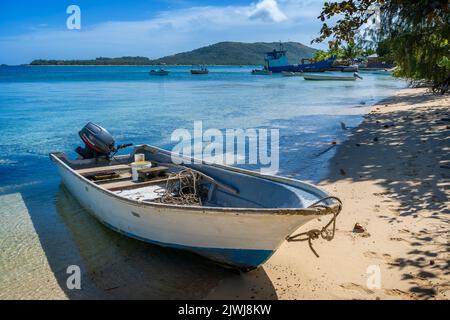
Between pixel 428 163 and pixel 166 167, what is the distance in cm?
581

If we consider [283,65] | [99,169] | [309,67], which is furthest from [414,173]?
[283,65]

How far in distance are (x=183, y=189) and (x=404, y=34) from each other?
22.6ft

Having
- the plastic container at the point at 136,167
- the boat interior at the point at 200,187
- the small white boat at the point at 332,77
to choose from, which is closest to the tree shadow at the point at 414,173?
the boat interior at the point at 200,187

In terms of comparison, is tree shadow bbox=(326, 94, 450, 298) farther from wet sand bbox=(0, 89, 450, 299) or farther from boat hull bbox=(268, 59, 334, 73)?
boat hull bbox=(268, 59, 334, 73)

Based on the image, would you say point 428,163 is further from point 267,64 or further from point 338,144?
point 267,64

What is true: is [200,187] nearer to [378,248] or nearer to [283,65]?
[378,248]

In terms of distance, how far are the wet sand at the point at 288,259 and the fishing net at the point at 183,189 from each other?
0.86 m

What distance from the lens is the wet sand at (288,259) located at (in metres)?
4.49

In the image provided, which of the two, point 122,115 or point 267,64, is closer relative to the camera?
point 122,115

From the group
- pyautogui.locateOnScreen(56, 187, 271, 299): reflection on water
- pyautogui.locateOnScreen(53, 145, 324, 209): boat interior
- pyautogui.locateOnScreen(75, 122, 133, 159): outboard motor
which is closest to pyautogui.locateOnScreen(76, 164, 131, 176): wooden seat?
pyautogui.locateOnScreen(53, 145, 324, 209): boat interior

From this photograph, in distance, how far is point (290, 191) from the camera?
490 centimetres

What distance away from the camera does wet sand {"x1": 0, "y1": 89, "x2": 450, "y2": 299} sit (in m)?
4.49

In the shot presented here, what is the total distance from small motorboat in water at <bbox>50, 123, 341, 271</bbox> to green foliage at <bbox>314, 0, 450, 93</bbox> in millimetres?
5994
